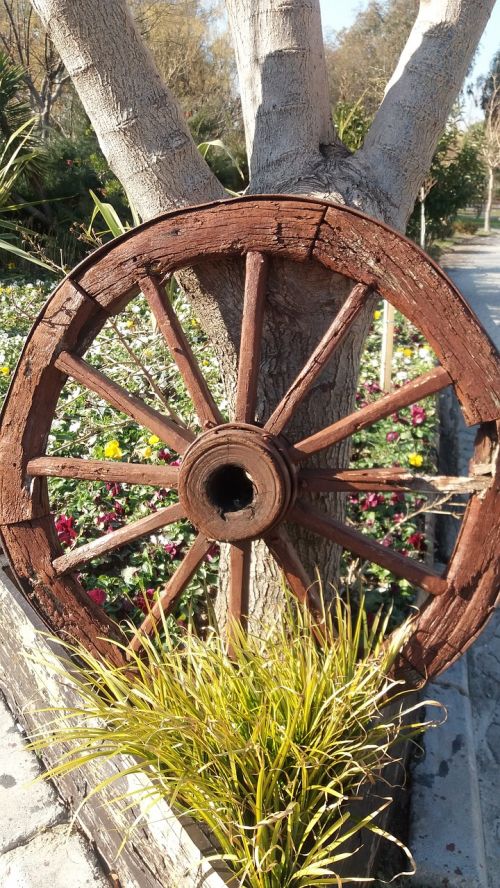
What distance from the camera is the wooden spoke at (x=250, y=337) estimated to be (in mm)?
1666

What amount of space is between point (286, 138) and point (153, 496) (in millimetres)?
1575

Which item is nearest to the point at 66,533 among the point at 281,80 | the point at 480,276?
the point at 281,80

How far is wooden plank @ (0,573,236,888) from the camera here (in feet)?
4.84

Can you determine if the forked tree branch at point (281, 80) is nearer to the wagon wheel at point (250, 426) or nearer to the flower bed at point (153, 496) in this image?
the wagon wheel at point (250, 426)

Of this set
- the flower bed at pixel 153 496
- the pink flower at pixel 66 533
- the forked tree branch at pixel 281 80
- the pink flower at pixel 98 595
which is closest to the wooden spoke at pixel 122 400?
the flower bed at pixel 153 496

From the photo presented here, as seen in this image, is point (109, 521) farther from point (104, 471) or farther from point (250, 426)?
point (250, 426)

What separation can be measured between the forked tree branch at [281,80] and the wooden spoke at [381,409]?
73 centimetres

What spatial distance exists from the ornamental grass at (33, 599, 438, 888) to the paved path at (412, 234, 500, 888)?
54 centimetres

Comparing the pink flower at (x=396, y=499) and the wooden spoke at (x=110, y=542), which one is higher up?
the wooden spoke at (x=110, y=542)

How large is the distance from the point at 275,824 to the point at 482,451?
0.94m

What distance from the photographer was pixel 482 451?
163cm

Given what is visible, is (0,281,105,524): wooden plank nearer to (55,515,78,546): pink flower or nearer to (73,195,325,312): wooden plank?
(73,195,325,312): wooden plank

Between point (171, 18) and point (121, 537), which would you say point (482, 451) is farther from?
point (171, 18)

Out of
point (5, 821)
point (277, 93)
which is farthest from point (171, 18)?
point (5, 821)
